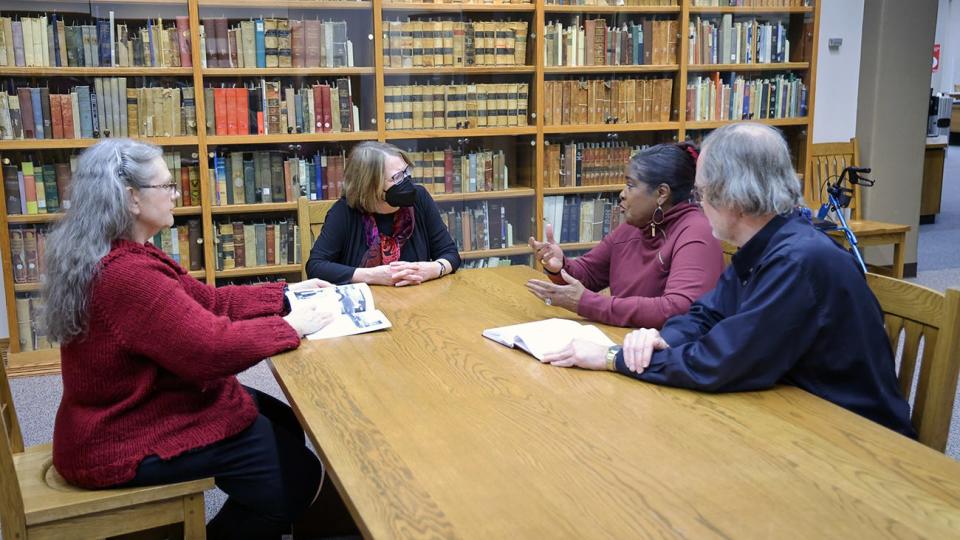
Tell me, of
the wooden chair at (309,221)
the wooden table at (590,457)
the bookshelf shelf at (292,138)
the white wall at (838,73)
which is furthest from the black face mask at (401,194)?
the white wall at (838,73)

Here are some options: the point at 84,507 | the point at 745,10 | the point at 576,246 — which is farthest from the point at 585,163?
the point at 84,507

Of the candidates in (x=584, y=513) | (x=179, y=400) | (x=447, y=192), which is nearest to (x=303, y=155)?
(x=447, y=192)

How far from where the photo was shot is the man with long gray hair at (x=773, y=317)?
1.76 metres

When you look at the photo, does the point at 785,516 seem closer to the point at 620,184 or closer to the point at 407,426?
the point at 407,426

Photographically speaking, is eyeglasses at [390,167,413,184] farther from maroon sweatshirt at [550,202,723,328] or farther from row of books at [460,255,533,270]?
row of books at [460,255,533,270]

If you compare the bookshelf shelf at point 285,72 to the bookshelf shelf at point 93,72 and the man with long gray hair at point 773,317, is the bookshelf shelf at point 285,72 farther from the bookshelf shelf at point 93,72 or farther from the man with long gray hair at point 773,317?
the man with long gray hair at point 773,317

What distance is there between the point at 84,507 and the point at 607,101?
4244 millimetres

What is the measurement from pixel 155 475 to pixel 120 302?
388 millimetres

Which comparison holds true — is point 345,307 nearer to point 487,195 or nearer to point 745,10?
point 487,195

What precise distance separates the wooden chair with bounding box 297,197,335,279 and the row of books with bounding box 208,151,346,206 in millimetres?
1413

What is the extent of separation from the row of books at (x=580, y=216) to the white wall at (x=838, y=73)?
1740 mm

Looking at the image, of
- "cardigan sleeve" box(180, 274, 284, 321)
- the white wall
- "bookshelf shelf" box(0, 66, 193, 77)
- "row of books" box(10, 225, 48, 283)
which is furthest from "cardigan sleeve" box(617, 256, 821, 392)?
the white wall

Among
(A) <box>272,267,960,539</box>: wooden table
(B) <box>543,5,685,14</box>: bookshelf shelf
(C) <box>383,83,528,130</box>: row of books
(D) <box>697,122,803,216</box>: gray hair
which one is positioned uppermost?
(B) <box>543,5,685,14</box>: bookshelf shelf

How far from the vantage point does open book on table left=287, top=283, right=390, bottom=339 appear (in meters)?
2.43
